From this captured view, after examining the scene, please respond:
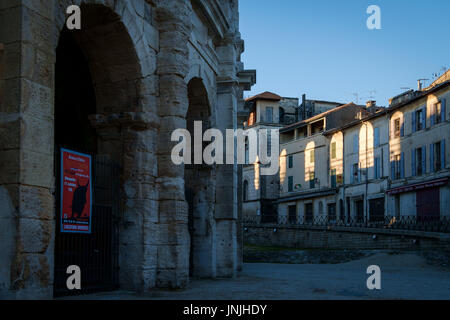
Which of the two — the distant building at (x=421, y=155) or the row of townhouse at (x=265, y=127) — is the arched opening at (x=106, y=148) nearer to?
the distant building at (x=421, y=155)

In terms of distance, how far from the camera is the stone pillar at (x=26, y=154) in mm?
5992

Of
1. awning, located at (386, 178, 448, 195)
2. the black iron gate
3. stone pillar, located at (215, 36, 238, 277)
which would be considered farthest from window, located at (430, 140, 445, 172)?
the black iron gate

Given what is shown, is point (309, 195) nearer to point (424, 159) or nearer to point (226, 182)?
point (424, 159)

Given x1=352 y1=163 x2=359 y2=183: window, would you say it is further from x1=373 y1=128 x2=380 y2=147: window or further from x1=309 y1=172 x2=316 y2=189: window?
x1=309 y1=172 x2=316 y2=189: window

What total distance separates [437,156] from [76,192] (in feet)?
84.0

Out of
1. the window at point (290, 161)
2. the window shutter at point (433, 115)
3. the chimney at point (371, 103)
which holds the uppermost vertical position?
the chimney at point (371, 103)

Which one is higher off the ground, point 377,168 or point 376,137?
point 376,137

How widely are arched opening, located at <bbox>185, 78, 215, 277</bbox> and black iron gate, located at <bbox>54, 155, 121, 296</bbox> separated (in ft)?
12.2

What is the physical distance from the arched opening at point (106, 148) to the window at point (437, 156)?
23.6 m

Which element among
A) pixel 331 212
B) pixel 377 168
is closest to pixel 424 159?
pixel 377 168

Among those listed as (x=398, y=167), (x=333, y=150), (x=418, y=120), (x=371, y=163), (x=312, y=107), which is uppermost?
(x=312, y=107)

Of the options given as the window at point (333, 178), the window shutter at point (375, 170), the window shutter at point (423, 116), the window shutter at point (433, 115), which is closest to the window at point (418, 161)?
the window shutter at point (423, 116)

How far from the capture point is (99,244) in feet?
30.1

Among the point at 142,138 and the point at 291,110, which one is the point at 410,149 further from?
the point at 142,138
